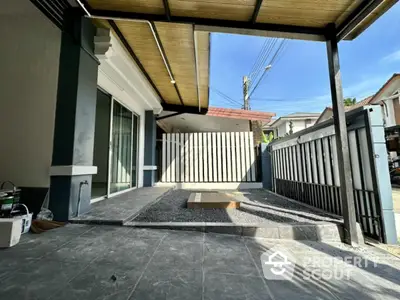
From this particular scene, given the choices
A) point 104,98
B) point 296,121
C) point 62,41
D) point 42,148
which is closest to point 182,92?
point 104,98

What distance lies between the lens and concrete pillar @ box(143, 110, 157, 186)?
6285 millimetres

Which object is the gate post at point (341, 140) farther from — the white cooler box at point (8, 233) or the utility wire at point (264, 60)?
the utility wire at point (264, 60)

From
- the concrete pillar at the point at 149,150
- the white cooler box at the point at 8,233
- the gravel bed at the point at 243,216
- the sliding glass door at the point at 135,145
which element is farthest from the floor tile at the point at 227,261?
the concrete pillar at the point at 149,150

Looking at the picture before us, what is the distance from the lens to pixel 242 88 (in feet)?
46.1

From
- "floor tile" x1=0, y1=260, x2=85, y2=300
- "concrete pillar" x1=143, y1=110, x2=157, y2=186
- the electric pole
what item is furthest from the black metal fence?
the electric pole

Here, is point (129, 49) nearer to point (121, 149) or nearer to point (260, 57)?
point (121, 149)

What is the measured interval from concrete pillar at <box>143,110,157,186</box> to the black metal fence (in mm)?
3919

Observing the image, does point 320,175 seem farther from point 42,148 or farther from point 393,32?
point 393,32

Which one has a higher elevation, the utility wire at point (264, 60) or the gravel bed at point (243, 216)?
the utility wire at point (264, 60)

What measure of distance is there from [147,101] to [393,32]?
12.5 m

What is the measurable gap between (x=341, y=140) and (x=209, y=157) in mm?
4654

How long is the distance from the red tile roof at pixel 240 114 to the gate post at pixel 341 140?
13.7 feet

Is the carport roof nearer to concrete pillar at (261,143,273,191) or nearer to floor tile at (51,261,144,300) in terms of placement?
floor tile at (51,261,144,300)

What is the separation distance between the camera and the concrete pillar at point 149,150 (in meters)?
6.29
